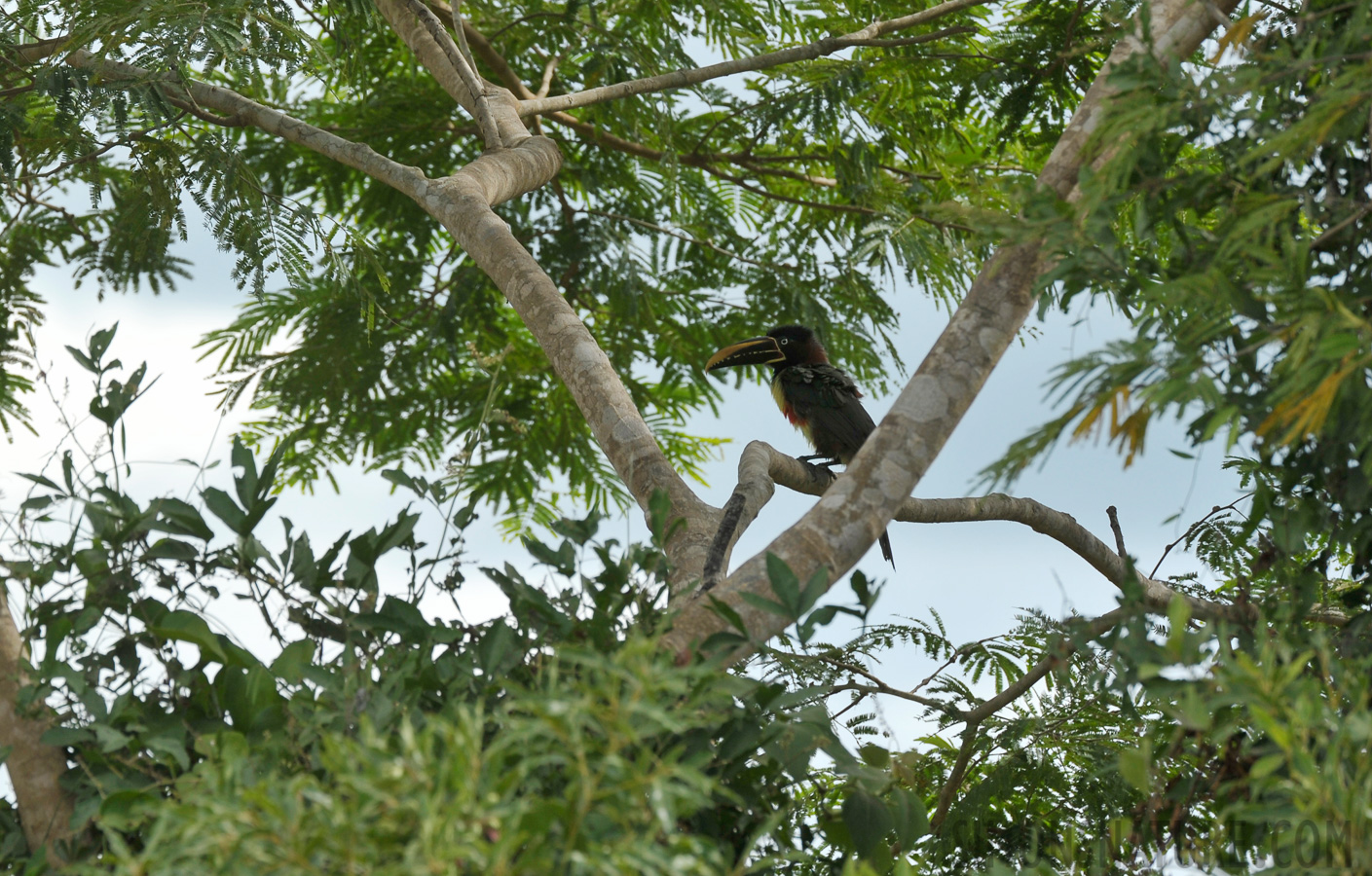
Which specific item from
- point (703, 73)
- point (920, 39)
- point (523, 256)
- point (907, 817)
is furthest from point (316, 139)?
point (907, 817)

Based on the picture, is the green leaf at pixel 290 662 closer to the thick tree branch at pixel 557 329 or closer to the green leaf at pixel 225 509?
the green leaf at pixel 225 509

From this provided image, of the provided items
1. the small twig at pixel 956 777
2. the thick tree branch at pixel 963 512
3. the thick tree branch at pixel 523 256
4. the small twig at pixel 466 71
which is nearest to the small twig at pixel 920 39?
the thick tree branch at pixel 523 256

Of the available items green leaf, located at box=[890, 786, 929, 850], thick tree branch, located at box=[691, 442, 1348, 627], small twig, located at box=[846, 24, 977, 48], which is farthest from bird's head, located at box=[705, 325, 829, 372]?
green leaf, located at box=[890, 786, 929, 850]

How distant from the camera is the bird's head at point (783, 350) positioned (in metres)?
4.64

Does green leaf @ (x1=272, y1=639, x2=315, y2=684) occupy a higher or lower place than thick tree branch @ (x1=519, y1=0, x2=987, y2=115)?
lower

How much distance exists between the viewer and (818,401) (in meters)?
4.60

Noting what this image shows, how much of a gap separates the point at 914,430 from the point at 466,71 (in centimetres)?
264

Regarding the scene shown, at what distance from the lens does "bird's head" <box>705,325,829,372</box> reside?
464 cm

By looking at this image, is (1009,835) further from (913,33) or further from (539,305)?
(913,33)

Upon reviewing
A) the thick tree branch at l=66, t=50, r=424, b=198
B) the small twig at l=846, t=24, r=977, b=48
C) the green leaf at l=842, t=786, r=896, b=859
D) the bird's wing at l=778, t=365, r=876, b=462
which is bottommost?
the green leaf at l=842, t=786, r=896, b=859

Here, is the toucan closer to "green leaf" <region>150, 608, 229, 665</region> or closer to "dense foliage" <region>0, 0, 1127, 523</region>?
"dense foliage" <region>0, 0, 1127, 523</region>

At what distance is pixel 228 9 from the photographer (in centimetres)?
285

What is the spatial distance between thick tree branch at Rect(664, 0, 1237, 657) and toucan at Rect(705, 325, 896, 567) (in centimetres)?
213

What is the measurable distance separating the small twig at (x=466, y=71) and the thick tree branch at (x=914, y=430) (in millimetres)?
2378
